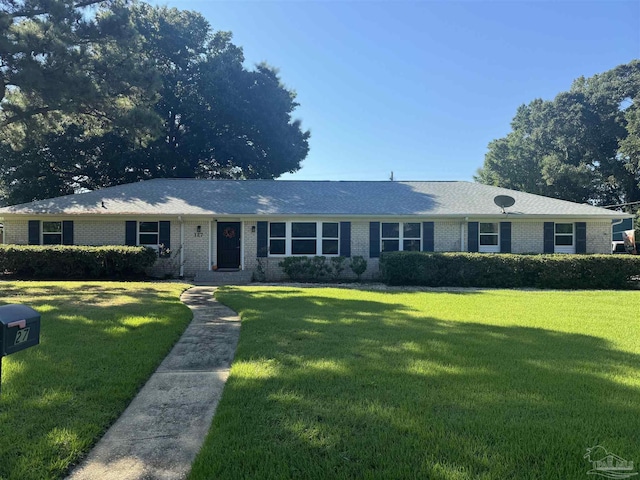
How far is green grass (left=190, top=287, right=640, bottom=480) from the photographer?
2611 mm

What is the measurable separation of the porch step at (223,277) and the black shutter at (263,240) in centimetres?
99

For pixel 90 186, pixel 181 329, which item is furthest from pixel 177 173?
pixel 181 329

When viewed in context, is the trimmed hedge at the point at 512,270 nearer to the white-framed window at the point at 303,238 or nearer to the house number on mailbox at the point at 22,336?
the white-framed window at the point at 303,238

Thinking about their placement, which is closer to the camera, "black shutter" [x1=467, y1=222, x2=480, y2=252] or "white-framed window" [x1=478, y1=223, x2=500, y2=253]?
"black shutter" [x1=467, y1=222, x2=480, y2=252]

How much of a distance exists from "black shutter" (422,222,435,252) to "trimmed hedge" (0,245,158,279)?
1077 centimetres

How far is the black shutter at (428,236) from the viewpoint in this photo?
15867mm

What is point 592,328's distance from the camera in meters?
6.63

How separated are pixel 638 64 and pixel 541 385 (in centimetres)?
4310

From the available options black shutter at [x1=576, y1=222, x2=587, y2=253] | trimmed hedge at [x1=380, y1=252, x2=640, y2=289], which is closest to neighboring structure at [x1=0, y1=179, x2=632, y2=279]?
black shutter at [x1=576, y1=222, x2=587, y2=253]

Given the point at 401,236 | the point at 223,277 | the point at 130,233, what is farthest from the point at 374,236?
the point at 130,233

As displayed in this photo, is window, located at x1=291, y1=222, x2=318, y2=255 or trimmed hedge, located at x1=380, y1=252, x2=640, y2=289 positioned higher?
window, located at x1=291, y1=222, x2=318, y2=255

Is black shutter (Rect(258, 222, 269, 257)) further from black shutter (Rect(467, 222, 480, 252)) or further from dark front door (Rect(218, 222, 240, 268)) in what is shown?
black shutter (Rect(467, 222, 480, 252))

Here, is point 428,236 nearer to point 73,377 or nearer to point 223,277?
point 223,277

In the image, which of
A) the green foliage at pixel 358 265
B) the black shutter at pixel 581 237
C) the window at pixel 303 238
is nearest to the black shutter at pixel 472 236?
the black shutter at pixel 581 237
